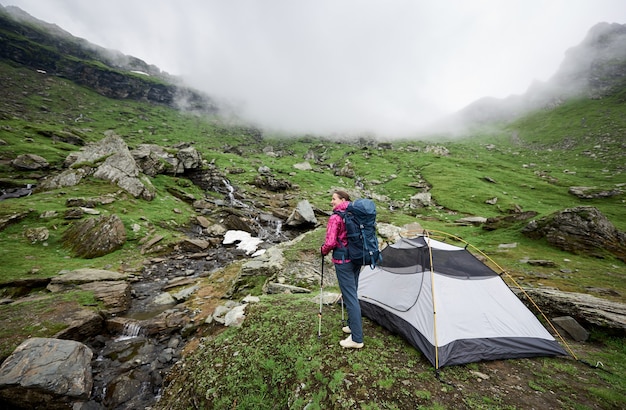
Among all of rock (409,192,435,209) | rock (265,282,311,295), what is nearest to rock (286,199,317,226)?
rock (265,282,311,295)

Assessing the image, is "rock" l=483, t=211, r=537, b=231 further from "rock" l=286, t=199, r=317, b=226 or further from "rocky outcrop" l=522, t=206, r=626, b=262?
"rock" l=286, t=199, r=317, b=226

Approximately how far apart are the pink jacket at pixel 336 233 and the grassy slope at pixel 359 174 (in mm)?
3023

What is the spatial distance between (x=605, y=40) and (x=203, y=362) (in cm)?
29127

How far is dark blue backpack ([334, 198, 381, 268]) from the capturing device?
20.6 feet

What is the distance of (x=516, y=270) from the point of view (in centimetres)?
1655

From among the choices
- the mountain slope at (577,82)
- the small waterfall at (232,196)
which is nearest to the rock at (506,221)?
the small waterfall at (232,196)

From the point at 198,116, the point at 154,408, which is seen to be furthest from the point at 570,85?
the point at 198,116

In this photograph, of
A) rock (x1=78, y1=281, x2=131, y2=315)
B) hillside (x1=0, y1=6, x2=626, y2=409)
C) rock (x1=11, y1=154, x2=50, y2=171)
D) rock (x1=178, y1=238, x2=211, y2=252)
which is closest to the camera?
hillside (x1=0, y1=6, x2=626, y2=409)

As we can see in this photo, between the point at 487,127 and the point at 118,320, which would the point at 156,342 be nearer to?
the point at 118,320

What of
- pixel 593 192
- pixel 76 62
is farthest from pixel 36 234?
pixel 76 62

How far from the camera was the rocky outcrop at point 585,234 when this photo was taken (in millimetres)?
18922

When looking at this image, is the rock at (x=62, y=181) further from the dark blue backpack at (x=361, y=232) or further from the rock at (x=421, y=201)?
the rock at (x=421, y=201)

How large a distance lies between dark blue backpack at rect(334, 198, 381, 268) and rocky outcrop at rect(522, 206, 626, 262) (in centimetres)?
2432

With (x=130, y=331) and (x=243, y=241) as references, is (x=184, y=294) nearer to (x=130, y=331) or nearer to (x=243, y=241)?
(x=130, y=331)
